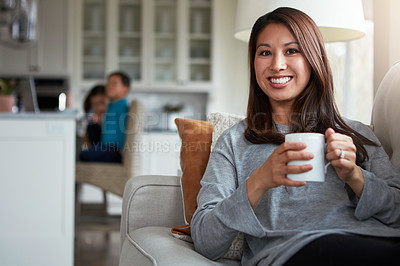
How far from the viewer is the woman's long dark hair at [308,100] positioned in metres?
1.28

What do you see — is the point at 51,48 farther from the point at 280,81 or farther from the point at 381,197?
the point at 381,197

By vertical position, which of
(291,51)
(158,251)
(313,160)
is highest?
(291,51)

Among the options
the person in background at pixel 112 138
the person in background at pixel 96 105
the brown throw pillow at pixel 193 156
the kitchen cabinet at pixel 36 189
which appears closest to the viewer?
the brown throw pillow at pixel 193 156

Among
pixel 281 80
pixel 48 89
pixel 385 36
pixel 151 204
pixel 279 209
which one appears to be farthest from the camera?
pixel 48 89

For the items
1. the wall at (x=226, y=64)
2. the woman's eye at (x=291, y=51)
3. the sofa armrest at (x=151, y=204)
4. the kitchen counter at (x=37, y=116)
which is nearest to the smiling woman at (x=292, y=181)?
the woman's eye at (x=291, y=51)

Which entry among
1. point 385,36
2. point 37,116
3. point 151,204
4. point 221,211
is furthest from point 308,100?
point 37,116

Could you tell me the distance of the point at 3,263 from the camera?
8.84 feet

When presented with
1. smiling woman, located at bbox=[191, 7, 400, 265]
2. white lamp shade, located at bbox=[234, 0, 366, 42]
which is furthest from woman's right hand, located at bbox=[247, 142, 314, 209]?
white lamp shade, located at bbox=[234, 0, 366, 42]

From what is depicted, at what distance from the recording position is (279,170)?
996 millimetres

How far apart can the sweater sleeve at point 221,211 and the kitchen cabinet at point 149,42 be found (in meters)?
4.20

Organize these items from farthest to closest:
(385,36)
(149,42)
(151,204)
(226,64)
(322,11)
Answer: (226,64)
(149,42)
(385,36)
(322,11)
(151,204)

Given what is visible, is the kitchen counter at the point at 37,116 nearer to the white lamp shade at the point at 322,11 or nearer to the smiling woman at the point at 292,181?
the white lamp shade at the point at 322,11

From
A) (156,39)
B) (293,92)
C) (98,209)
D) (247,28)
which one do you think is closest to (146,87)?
(156,39)

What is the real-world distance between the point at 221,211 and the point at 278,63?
43 cm
